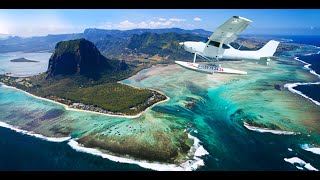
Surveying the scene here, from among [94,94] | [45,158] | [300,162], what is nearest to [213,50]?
[300,162]

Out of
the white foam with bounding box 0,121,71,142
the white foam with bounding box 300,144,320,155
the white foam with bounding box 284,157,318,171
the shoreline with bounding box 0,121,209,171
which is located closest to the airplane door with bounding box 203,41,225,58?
the shoreline with bounding box 0,121,209,171

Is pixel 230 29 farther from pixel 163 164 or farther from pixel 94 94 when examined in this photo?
pixel 94 94

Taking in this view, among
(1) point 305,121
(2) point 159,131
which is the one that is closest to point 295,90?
(1) point 305,121

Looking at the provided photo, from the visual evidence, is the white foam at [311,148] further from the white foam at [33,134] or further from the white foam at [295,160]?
the white foam at [33,134]

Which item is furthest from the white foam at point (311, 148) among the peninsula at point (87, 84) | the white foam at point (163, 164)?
the peninsula at point (87, 84)

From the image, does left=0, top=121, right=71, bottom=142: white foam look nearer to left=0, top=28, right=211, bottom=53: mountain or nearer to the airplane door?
the airplane door

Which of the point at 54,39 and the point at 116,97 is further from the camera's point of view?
the point at 54,39

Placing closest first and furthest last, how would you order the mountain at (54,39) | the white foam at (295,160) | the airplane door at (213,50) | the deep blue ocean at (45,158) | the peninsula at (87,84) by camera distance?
the airplane door at (213,50) → the deep blue ocean at (45,158) → the white foam at (295,160) → the peninsula at (87,84) → the mountain at (54,39)
